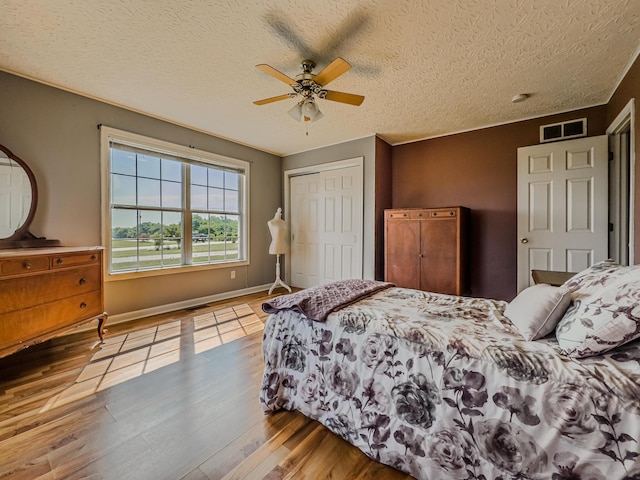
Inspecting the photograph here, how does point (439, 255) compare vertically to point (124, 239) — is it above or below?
below

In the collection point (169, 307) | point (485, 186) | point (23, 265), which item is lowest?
point (169, 307)

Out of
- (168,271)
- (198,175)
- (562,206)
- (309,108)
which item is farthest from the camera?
(198,175)

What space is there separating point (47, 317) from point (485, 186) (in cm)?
484

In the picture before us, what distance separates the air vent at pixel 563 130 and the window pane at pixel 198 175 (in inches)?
176

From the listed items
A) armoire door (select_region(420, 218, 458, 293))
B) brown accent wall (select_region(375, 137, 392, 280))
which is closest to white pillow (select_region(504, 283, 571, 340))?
armoire door (select_region(420, 218, 458, 293))


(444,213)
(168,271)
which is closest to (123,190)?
(168,271)

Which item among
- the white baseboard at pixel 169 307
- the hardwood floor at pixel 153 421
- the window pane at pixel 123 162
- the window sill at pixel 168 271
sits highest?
the window pane at pixel 123 162

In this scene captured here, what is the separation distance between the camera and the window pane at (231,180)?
13.8ft

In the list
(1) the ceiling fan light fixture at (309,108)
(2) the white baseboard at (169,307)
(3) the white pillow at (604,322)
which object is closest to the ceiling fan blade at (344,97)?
(1) the ceiling fan light fixture at (309,108)

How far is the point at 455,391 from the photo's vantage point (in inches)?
41.3

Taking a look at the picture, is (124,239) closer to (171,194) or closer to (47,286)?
(171,194)

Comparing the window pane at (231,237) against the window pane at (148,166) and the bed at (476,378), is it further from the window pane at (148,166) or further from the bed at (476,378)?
the bed at (476,378)

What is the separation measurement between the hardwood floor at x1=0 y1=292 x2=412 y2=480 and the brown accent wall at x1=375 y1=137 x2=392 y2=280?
2207 mm

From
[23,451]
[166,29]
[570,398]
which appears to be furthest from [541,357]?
[166,29]
